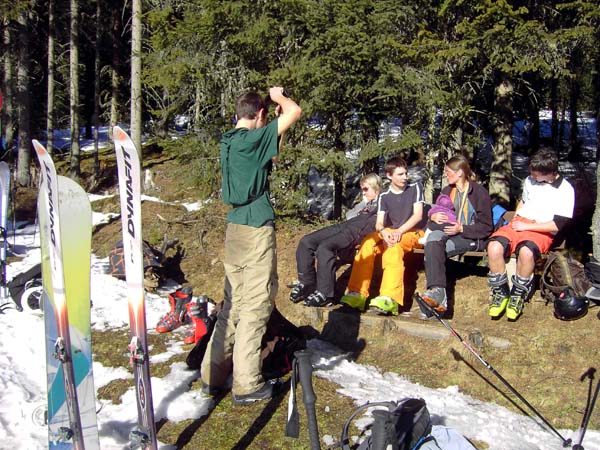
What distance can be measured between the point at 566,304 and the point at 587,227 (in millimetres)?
2319

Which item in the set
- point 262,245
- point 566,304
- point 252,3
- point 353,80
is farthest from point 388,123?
point 262,245

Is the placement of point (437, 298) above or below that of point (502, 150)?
below

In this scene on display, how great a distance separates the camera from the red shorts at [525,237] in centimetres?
557

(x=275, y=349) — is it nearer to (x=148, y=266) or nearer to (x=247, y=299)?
(x=247, y=299)

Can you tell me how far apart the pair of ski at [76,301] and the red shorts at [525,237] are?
3.79m

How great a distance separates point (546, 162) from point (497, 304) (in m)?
1.47

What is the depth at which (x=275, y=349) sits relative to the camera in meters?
4.71

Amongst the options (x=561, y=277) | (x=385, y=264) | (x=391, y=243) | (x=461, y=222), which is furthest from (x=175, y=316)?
(x=561, y=277)

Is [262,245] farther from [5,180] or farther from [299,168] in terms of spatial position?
[5,180]

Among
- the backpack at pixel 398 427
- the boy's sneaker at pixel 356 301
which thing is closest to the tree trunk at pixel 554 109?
the boy's sneaker at pixel 356 301

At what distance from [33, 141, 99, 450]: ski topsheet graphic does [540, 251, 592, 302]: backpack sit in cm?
435

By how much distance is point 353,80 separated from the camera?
7.75m

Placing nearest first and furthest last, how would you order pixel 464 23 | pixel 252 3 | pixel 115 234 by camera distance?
pixel 464 23 → pixel 252 3 → pixel 115 234

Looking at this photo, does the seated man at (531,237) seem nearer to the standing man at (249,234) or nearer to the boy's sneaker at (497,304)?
the boy's sneaker at (497,304)
